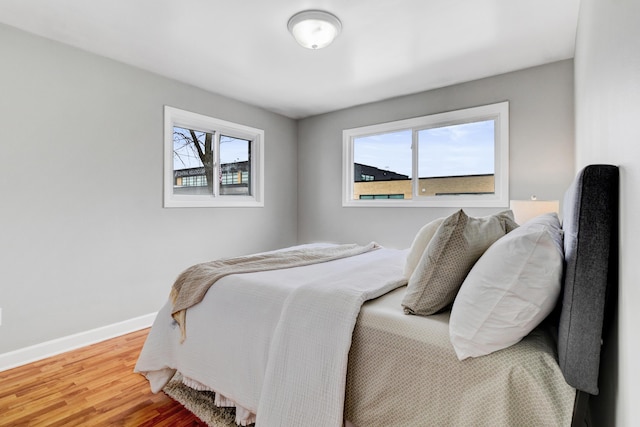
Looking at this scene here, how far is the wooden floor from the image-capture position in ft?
5.74

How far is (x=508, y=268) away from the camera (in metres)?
1.02

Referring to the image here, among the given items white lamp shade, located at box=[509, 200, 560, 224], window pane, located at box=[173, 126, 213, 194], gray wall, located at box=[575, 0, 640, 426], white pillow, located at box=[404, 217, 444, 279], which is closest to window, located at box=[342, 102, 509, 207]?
white lamp shade, located at box=[509, 200, 560, 224]

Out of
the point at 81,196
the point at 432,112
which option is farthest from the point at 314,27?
the point at 81,196

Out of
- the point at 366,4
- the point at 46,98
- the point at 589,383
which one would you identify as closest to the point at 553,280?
the point at 589,383

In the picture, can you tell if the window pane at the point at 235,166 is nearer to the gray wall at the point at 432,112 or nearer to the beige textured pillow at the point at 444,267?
the gray wall at the point at 432,112

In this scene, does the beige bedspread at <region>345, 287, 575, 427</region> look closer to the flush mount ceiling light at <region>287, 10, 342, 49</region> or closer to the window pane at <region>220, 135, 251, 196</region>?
the flush mount ceiling light at <region>287, 10, 342, 49</region>

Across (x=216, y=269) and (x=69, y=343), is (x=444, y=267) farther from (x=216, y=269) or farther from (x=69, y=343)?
(x=69, y=343)

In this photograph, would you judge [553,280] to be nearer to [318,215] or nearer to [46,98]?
[46,98]

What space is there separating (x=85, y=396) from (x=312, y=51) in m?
2.90

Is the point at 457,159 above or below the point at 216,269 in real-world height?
above

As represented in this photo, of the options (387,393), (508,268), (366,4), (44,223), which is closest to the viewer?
(508,268)

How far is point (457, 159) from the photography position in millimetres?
3646

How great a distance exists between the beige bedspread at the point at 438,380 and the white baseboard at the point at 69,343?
8.36ft

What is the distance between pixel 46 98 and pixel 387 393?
3.13m
